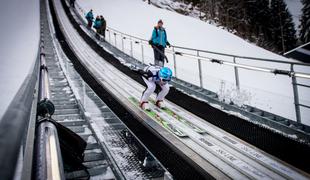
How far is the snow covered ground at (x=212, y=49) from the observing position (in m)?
5.65

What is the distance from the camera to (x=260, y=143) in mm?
4828

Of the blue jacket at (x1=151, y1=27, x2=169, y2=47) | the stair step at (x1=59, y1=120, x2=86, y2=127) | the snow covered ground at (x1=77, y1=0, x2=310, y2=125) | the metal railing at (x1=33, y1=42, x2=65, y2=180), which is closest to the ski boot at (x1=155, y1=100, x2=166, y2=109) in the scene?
the snow covered ground at (x1=77, y1=0, x2=310, y2=125)

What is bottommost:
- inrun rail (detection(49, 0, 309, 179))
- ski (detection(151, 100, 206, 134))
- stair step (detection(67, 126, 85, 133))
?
inrun rail (detection(49, 0, 309, 179))

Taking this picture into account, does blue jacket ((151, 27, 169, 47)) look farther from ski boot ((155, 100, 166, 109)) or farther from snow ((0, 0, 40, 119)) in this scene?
snow ((0, 0, 40, 119))

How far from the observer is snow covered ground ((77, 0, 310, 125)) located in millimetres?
5648

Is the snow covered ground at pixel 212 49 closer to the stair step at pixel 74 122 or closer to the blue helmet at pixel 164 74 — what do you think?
the blue helmet at pixel 164 74

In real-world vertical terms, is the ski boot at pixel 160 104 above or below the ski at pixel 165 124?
above

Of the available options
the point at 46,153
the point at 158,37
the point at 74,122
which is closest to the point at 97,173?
the point at 74,122

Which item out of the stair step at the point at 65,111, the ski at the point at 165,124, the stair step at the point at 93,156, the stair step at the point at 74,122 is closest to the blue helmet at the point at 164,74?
the ski at the point at 165,124

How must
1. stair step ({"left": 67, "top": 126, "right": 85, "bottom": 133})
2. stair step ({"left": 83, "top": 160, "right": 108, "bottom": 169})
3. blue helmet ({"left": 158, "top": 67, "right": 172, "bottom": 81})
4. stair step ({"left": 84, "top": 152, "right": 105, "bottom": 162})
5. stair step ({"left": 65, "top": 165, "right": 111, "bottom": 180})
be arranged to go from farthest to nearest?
1. blue helmet ({"left": 158, "top": 67, "right": 172, "bottom": 81})
2. stair step ({"left": 67, "top": 126, "right": 85, "bottom": 133})
3. stair step ({"left": 84, "top": 152, "right": 105, "bottom": 162})
4. stair step ({"left": 83, "top": 160, "right": 108, "bottom": 169})
5. stair step ({"left": 65, "top": 165, "right": 111, "bottom": 180})

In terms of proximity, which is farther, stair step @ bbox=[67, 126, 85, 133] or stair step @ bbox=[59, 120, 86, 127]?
stair step @ bbox=[59, 120, 86, 127]

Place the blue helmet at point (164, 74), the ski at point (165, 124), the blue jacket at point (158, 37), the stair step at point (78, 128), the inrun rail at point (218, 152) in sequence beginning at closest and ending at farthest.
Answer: the inrun rail at point (218, 152) → the stair step at point (78, 128) → the ski at point (165, 124) → the blue helmet at point (164, 74) → the blue jacket at point (158, 37)

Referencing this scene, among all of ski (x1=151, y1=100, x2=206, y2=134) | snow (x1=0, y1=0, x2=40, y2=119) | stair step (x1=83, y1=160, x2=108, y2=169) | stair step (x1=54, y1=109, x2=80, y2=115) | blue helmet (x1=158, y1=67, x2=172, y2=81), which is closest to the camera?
stair step (x1=83, y1=160, x2=108, y2=169)

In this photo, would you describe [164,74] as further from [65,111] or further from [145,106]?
[65,111]
